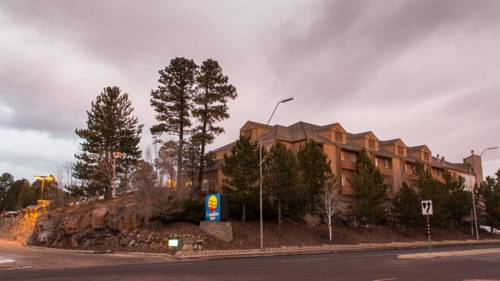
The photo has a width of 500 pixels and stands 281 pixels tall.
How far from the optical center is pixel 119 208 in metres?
34.1

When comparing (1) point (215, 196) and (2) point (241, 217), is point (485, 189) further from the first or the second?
(1) point (215, 196)

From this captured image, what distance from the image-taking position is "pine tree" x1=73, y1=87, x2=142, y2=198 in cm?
4356

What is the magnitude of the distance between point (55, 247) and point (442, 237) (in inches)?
1799

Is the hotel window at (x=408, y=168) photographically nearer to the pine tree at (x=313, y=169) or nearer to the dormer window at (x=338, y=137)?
the dormer window at (x=338, y=137)

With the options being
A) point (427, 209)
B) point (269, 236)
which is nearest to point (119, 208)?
point (269, 236)

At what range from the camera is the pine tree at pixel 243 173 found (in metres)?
35.0

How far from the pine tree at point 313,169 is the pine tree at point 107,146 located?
17964 mm

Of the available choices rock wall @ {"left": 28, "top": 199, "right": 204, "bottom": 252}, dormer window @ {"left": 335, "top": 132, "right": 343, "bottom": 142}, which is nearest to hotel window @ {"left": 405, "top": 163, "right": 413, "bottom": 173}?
dormer window @ {"left": 335, "top": 132, "right": 343, "bottom": 142}

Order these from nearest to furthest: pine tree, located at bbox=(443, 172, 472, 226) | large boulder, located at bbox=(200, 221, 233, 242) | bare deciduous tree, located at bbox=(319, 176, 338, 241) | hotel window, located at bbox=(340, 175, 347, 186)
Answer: large boulder, located at bbox=(200, 221, 233, 242) < bare deciduous tree, located at bbox=(319, 176, 338, 241) < hotel window, located at bbox=(340, 175, 347, 186) < pine tree, located at bbox=(443, 172, 472, 226)

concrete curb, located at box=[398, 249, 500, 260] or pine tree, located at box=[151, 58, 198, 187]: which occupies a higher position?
pine tree, located at box=[151, 58, 198, 187]

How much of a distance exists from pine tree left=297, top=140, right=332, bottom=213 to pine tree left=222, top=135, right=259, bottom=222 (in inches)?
277

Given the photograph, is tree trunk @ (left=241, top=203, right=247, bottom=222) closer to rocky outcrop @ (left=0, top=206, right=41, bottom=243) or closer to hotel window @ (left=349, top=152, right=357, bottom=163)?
hotel window @ (left=349, top=152, right=357, bottom=163)

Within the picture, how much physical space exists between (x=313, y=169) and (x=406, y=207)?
15.2m

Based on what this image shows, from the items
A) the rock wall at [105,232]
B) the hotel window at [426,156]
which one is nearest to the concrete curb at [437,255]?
the rock wall at [105,232]
